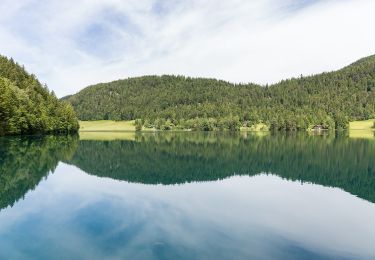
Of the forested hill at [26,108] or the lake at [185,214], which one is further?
the forested hill at [26,108]

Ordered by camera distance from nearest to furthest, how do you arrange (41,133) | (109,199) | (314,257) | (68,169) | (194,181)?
(314,257)
(109,199)
(194,181)
(68,169)
(41,133)

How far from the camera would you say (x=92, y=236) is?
15586 mm

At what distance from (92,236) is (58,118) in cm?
11970

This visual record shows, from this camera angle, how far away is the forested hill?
89.2 metres

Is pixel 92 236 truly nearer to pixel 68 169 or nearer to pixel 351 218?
pixel 351 218

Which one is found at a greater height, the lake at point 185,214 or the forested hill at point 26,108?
the forested hill at point 26,108

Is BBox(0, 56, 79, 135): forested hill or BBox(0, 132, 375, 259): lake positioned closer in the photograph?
BBox(0, 132, 375, 259): lake

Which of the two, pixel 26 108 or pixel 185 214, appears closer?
pixel 185 214

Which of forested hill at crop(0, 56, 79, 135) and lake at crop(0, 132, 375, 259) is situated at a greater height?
forested hill at crop(0, 56, 79, 135)

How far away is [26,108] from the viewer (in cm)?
9956

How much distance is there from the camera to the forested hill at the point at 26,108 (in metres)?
89.2

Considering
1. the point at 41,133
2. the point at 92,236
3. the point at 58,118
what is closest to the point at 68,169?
the point at 92,236

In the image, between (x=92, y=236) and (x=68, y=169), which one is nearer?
(x=92, y=236)

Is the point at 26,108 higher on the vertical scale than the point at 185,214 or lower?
higher
